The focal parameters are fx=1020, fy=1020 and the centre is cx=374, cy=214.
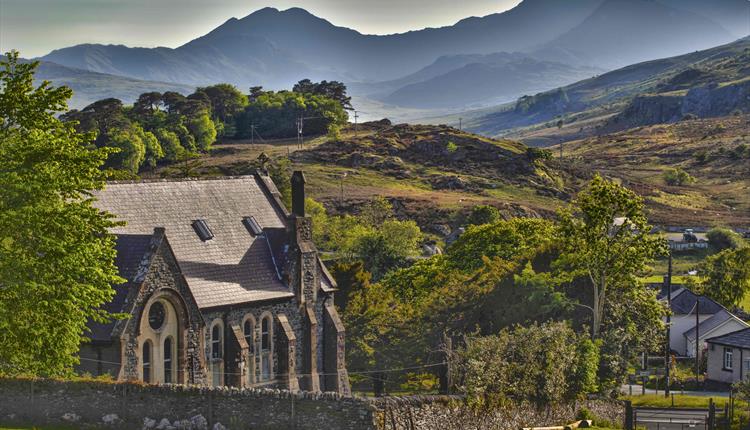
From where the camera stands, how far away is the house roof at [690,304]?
90062 mm

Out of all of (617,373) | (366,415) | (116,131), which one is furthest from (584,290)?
(116,131)

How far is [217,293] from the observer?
5009 centimetres

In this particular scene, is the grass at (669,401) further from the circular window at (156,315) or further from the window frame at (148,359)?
the window frame at (148,359)

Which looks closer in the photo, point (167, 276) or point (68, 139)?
point (68, 139)

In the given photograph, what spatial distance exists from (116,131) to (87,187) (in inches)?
5986

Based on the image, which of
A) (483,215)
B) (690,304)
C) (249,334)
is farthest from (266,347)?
(483,215)

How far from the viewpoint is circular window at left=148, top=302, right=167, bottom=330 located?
Answer: 45.0m

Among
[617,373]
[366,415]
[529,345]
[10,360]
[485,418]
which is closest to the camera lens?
[366,415]

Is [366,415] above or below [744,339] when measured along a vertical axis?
above

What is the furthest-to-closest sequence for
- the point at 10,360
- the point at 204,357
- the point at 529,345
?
the point at 204,357, the point at 529,345, the point at 10,360

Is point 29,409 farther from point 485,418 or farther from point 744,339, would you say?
point 744,339

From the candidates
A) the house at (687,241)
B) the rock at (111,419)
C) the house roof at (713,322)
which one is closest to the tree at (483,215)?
the house at (687,241)

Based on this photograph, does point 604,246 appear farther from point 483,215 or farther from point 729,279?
point 483,215

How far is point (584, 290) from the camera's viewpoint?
59125mm
